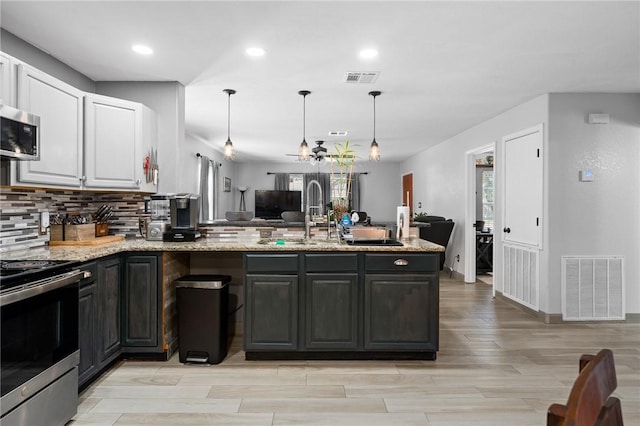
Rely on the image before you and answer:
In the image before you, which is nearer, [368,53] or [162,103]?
[368,53]

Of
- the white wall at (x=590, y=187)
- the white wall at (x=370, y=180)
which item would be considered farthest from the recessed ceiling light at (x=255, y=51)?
the white wall at (x=370, y=180)

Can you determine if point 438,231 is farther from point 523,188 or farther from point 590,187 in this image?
point 590,187

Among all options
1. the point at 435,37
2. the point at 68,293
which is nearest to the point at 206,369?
the point at 68,293

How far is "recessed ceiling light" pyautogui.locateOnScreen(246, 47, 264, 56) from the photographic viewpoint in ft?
10.5

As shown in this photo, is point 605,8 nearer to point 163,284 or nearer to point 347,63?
point 347,63

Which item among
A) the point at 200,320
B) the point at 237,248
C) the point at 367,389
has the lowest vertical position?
the point at 367,389

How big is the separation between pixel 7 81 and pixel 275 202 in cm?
850

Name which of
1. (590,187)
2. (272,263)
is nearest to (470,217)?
(590,187)

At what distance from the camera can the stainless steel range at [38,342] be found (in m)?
1.86

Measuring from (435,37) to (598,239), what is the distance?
2984 mm

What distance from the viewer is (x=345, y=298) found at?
315 centimetres

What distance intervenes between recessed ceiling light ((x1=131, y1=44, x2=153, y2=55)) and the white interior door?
390cm

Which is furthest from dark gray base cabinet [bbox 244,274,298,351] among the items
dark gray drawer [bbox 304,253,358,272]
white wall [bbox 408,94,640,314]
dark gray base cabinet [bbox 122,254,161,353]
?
white wall [bbox 408,94,640,314]

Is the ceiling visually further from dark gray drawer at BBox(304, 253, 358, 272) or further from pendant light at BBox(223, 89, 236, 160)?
dark gray drawer at BBox(304, 253, 358, 272)
